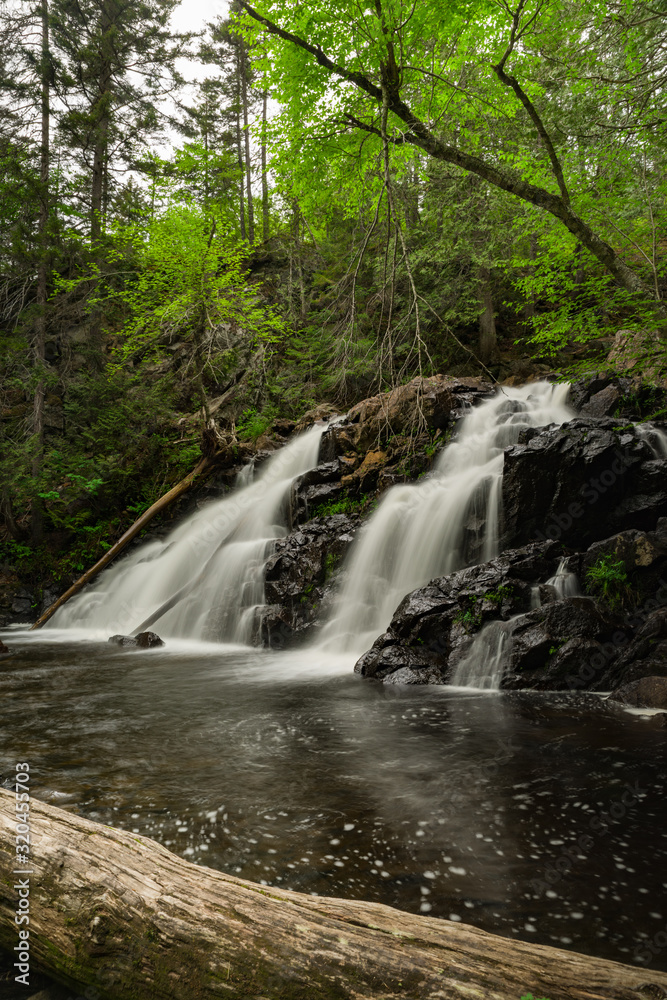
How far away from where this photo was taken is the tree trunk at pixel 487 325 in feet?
54.7

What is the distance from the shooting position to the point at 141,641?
33.1ft

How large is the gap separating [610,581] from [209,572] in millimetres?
7969

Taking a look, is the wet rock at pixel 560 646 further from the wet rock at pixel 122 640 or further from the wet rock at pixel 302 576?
the wet rock at pixel 122 640

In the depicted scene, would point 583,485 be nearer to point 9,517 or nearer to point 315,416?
point 315,416

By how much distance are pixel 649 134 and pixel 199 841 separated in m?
8.84

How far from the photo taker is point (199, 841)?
330 cm

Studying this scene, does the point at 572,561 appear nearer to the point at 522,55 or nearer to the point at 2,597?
the point at 522,55

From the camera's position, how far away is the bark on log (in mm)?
1601

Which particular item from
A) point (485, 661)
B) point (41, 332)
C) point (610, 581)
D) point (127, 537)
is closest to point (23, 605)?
point (127, 537)

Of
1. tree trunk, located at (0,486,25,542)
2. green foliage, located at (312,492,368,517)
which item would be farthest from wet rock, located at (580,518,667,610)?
tree trunk, located at (0,486,25,542)

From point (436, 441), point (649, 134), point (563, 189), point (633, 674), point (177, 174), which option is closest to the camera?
point (563, 189)

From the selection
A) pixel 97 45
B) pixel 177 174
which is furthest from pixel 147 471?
pixel 97 45

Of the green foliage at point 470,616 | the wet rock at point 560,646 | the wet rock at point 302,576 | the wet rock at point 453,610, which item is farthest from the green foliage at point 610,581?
the wet rock at point 302,576

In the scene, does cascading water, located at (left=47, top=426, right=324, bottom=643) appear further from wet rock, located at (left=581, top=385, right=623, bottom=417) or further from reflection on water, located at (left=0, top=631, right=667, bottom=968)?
wet rock, located at (left=581, top=385, right=623, bottom=417)
